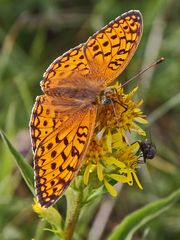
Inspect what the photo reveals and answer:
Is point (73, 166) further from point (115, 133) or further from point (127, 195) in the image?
point (127, 195)

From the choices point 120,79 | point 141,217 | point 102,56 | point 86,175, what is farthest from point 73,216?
point 120,79

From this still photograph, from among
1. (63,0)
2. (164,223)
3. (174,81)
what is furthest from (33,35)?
(164,223)

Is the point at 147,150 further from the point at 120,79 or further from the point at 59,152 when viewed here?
the point at 120,79

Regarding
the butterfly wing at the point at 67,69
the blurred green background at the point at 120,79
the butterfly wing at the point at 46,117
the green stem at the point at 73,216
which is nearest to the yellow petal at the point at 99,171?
the green stem at the point at 73,216

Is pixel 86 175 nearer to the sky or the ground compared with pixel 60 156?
nearer to the ground

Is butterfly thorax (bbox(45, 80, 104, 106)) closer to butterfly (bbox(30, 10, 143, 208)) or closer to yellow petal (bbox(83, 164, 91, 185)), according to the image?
butterfly (bbox(30, 10, 143, 208))

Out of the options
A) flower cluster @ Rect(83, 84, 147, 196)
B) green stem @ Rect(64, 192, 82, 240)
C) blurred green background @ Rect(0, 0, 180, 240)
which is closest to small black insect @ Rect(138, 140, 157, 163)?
flower cluster @ Rect(83, 84, 147, 196)
